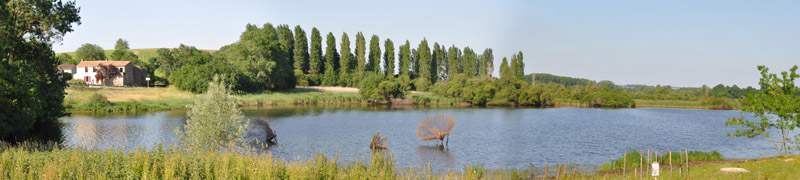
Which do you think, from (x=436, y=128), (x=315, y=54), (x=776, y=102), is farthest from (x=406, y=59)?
(x=776, y=102)

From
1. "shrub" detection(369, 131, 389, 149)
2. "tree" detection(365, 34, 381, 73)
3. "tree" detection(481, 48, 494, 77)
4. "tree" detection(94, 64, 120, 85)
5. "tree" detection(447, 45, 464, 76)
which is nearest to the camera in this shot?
"shrub" detection(369, 131, 389, 149)

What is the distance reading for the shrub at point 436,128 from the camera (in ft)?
123

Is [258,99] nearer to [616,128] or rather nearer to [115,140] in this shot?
[115,140]

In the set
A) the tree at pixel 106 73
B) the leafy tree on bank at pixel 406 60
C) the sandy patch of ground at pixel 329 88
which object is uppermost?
the leafy tree on bank at pixel 406 60

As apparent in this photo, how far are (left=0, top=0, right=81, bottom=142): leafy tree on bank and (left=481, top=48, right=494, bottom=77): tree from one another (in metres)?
111

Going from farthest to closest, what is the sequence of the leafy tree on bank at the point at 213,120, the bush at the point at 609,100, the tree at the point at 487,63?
the tree at the point at 487,63
the bush at the point at 609,100
the leafy tree on bank at the point at 213,120

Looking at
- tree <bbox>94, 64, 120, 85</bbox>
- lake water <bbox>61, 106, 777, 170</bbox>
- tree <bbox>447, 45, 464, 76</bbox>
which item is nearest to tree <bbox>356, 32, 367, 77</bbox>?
tree <bbox>447, 45, 464, 76</bbox>

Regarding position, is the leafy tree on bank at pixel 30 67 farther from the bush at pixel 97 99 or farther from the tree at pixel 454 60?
the tree at pixel 454 60

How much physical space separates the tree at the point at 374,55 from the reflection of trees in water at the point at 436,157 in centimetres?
8932

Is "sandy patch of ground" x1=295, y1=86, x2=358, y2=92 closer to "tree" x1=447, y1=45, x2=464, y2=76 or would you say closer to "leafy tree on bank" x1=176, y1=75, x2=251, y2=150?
"tree" x1=447, y1=45, x2=464, y2=76

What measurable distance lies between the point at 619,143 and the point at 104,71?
101m

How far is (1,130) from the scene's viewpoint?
28.0 metres

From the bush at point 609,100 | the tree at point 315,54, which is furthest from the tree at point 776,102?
the tree at point 315,54

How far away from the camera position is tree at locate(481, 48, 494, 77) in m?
141
